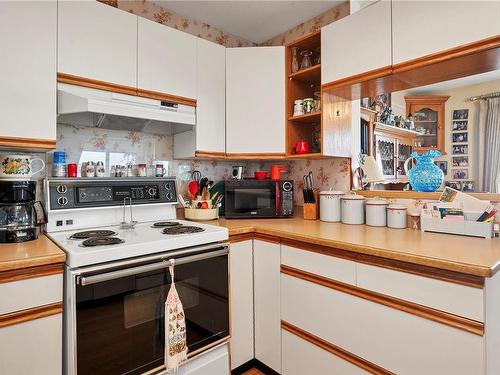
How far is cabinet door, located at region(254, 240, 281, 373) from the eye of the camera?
178cm

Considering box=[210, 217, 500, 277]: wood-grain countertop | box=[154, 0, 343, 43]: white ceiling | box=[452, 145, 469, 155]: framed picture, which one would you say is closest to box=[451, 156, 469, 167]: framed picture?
box=[452, 145, 469, 155]: framed picture

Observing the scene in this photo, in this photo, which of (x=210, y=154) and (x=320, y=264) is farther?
(x=210, y=154)

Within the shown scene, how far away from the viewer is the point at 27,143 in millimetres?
1491

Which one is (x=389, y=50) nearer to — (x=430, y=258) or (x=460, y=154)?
(x=460, y=154)

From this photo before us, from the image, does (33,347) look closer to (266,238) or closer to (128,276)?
(128,276)

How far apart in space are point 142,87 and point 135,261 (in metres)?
1.05

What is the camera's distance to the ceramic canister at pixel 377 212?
6.12 ft

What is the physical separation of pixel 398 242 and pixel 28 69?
1901 mm

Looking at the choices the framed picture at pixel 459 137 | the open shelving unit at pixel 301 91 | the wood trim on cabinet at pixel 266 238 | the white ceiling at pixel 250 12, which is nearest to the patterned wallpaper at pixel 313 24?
the white ceiling at pixel 250 12

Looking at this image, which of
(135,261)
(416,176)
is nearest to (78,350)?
(135,261)

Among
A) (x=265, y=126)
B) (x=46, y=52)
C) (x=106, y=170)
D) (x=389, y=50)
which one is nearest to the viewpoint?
(x=46, y=52)

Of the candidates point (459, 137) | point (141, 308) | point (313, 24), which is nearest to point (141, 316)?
point (141, 308)

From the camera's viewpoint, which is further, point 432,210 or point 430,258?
point 432,210

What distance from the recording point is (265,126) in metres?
2.25
